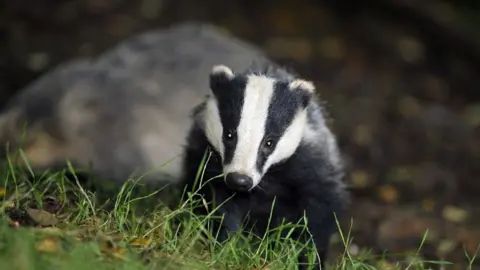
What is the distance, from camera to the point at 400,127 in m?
8.40

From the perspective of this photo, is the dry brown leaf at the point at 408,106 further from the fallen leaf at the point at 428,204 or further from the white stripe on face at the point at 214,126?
the white stripe on face at the point at 214,126

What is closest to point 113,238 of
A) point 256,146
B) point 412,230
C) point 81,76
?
point 256,146

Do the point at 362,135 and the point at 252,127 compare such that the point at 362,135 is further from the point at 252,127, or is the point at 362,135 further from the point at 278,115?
the point at 252,127

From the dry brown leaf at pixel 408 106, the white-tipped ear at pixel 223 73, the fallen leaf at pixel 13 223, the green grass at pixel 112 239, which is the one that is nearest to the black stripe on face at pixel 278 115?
the white-tipped ear at pixel 223 73

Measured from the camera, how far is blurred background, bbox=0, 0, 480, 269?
24.9 ft

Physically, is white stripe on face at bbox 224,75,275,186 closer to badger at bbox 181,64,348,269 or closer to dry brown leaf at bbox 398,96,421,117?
badger at bbox 181,64,348,269

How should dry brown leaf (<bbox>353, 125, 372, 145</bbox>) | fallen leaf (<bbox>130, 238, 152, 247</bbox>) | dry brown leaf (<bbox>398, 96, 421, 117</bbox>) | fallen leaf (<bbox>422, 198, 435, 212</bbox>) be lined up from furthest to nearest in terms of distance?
dry brown leaf (<bbox>398, 96, 421, 117</bbox>) → dry brown leaf (<bbox>353, 125, 372, 145</bbox>) → fallen leaf (<bbox>422, 198, 435, 212</bbox>) → fallen leaf (<bbox>130, 238, 152, 247</bbox>)

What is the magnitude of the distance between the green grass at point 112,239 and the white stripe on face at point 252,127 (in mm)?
299

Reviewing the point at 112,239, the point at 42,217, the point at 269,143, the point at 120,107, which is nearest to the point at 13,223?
the point at 42,217

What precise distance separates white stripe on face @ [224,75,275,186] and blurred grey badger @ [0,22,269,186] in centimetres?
201

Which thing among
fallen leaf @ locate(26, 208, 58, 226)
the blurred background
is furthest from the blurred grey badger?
fallen leaf @ locate(26, 208, 58, 226)

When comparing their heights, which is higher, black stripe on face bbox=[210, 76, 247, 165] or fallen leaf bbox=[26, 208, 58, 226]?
black stripe on face bbox=[210, 76, 247, 165]

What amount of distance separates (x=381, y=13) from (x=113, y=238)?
6.20 metres

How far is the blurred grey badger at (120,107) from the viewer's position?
22.6 feet
